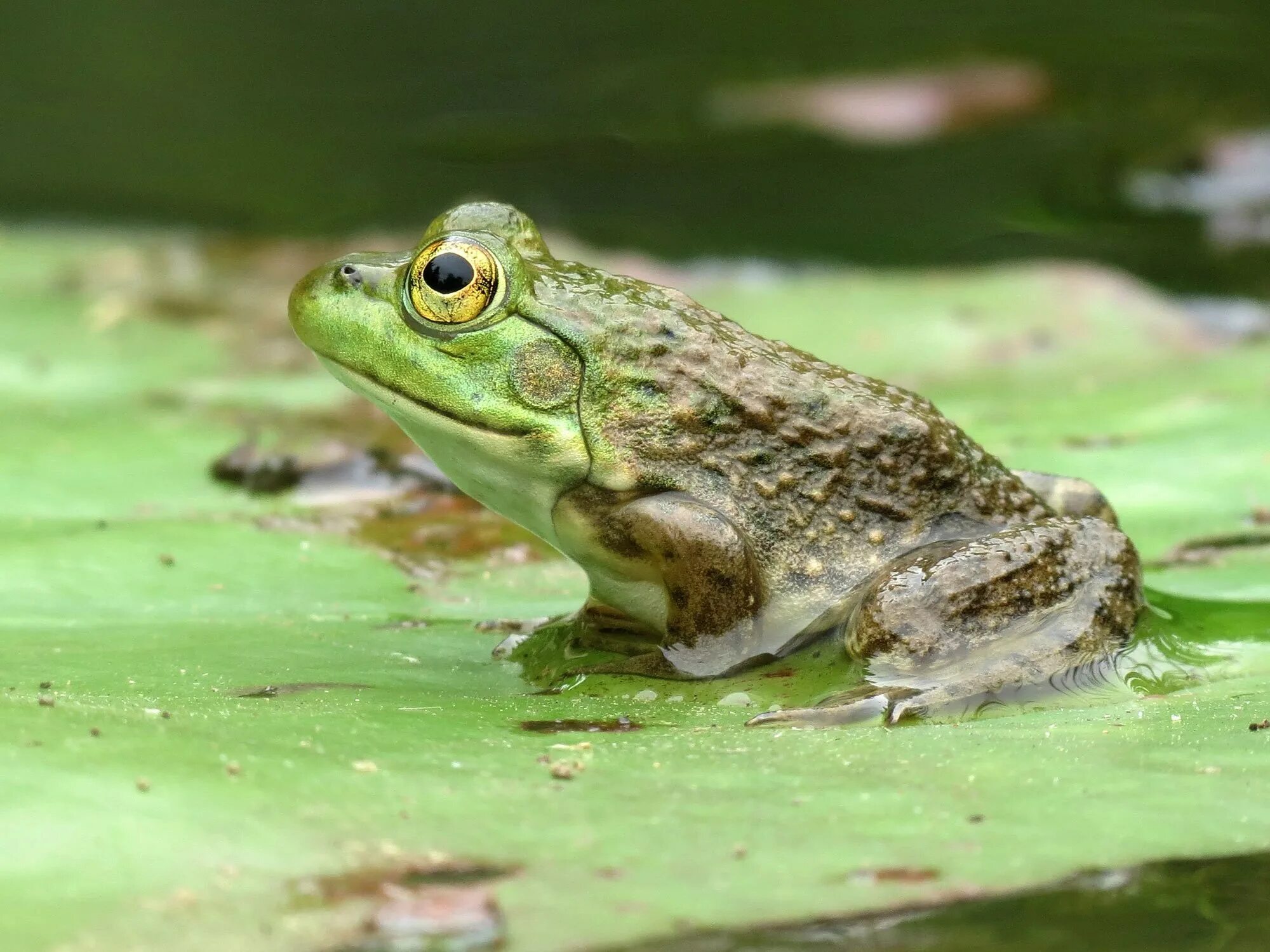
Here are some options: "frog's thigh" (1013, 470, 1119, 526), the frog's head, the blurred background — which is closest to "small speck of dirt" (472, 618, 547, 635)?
the frog's head

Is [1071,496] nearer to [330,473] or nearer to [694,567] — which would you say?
[694,567]

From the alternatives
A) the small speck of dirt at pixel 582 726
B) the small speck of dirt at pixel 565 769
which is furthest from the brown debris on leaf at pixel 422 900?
the small speck of dirt at pixel 582 726

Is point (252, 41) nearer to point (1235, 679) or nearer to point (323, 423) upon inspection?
point (323, 423)

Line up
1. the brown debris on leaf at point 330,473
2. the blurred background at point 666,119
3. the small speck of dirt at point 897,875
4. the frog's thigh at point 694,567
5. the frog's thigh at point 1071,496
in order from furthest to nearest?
the blurred background at point 666,119, the brown debris on leaf at point 330,473, the frog's thigh at point 1071,496, the frog's thigh at point 694,567, the small speck of dirt at point 897,875

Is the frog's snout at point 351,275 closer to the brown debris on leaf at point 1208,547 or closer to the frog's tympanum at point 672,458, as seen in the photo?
the frog's tympanum at point 672,458

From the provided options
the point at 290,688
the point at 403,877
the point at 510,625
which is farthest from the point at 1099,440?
the point at 403,877

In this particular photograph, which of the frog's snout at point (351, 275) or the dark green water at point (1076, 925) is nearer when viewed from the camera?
the dark green water at point (1076, 925)
